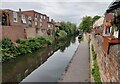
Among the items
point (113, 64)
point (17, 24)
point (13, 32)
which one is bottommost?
point (113, 64)

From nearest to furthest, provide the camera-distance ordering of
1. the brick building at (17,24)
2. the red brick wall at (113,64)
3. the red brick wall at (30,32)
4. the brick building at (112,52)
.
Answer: the red brick wall at (113,64) → the brick building at (112,52) → the brick building at (17,24) → the red brick wall at (30,32)

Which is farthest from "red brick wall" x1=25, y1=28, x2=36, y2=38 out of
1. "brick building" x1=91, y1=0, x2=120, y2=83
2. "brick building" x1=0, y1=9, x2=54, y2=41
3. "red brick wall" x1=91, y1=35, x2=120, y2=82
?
"red brick wall" x1=91, y1=35, x2=120, y2=82

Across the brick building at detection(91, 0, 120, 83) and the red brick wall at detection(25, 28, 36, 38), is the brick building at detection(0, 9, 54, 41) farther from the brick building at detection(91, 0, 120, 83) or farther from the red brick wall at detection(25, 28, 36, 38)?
the brick building at detection(91, 0, 120, 83)

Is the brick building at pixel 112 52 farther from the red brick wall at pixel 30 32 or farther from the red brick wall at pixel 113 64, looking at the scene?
the red brick wall at pixel 30 32

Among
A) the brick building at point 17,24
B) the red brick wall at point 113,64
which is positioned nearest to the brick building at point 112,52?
the red brick wall at point 113,64

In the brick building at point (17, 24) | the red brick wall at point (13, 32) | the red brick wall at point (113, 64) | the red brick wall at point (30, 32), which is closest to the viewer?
the red brick wall at point (113, 64)

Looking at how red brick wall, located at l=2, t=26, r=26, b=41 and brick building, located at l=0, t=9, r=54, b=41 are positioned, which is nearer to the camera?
red brick wall, located at l=2, t=26, r=26, b=41

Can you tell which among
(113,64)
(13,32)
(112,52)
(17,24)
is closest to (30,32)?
(17,24)

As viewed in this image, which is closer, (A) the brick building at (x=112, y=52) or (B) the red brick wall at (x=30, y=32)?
(A) the brick building at (x=112, y=52)

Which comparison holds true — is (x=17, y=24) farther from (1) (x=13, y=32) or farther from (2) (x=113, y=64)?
(2) (x=113, y=64)

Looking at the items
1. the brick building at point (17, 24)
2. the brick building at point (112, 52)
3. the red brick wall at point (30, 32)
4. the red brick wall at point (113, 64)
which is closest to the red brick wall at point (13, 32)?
the brick building at point (17, 24)

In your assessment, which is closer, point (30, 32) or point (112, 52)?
point (112, 52)

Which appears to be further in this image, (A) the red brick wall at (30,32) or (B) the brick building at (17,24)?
(A) the red brick wall at (30,32)

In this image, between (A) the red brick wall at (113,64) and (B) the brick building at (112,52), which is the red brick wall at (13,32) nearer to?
(B) the brick building at (112,52)
